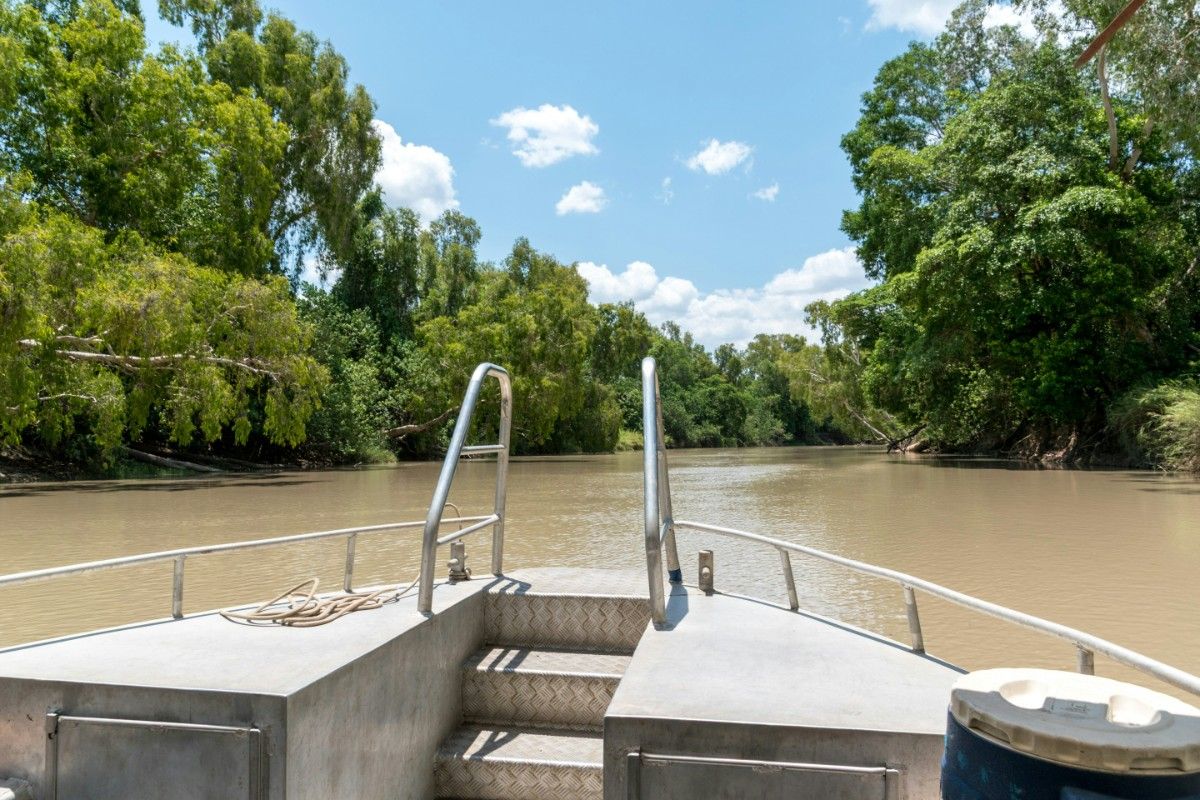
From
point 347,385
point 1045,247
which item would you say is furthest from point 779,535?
point 347,385

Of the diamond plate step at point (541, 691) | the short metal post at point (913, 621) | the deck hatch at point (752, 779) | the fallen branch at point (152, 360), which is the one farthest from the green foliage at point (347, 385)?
the deck hatch at point (752, 779)

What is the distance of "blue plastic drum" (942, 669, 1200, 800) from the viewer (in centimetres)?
130

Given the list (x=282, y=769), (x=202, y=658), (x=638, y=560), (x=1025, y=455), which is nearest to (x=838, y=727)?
(x=282, y=769)

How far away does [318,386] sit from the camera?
74.6ft

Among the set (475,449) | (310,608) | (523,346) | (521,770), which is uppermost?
(523,346)

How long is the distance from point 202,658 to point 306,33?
33.0m

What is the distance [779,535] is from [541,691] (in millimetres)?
8758

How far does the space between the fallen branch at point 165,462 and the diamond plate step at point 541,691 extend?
2606 centimetres

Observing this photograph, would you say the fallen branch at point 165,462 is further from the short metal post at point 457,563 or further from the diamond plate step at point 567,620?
the diamond plate step at point 567,620

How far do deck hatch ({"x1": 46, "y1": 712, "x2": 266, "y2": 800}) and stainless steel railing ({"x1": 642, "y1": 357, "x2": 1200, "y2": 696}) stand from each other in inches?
51.7

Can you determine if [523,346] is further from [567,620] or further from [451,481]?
[451,481]

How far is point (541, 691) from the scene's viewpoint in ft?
11.1

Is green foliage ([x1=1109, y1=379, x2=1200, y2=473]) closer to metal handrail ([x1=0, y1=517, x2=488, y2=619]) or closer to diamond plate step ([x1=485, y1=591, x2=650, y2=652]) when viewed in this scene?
diamond plate step ([x1=485, y1=591, x2=650, y2=652])

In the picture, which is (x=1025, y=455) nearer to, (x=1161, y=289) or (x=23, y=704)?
(x=1161, y=289)
